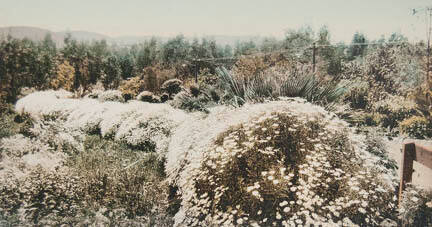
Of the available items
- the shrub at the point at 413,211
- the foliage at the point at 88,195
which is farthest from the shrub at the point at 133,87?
the shrub at the point at 413,211

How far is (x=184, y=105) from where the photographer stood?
6918 mm

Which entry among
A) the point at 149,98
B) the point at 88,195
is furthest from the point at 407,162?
the point at 149,98

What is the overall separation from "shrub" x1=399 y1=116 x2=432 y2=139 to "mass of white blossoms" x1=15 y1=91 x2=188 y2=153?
16.5ft

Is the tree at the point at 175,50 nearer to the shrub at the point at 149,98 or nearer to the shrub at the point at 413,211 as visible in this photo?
the shrub at the point at 149,98

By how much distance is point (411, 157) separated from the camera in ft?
8.74

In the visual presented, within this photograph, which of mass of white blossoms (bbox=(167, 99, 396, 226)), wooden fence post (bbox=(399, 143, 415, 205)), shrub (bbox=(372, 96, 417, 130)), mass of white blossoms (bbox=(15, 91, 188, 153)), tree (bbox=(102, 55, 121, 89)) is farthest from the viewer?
tree (bbox=(102, 55, 121, 89))

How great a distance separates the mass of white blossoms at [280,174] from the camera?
3.07 m

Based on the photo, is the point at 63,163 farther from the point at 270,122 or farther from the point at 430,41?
the point at 430,41

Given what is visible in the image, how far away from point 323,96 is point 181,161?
94.1 inches

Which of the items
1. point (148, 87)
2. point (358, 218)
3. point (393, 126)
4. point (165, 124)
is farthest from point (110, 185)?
point (148, 87)

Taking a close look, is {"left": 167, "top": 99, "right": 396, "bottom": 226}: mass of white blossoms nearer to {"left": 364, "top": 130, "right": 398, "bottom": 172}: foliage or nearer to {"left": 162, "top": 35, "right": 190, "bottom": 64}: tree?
{"left": 364, "top": 130, "right": 398, "bottom": 172}: foliage

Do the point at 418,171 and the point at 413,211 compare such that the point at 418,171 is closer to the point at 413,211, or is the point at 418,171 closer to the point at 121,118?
the point at 413,211

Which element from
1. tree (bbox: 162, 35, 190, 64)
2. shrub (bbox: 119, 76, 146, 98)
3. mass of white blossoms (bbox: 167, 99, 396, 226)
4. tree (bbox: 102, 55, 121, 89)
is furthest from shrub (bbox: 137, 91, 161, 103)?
tree (bbox: 162, 35, 190, 64)

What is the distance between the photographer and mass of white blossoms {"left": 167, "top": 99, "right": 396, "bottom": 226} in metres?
3.07
